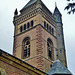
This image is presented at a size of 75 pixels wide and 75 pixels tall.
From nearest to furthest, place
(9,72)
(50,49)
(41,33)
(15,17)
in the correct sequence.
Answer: (9,72), (41,33), (50,49), (15,17)

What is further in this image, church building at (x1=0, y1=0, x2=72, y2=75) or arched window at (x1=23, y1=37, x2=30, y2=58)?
arched window at (x1=23, y1=37, x2=30, y2=58)

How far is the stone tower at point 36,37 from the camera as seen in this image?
35.5 m

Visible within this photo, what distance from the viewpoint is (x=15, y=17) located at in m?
44.3

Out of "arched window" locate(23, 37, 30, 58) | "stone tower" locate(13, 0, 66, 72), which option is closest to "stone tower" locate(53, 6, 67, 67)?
"stone tower" locate(13, 0, 66, 72)

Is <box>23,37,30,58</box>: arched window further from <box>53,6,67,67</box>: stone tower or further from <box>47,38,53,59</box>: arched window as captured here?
<box>53,6,67,67</box>: stone tower

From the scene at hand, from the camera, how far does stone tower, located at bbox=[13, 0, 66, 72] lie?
35469 millimetres

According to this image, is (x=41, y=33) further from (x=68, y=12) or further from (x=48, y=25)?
(x=68, y=12)

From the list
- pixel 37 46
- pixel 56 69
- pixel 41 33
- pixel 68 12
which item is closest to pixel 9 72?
pixel 56 69

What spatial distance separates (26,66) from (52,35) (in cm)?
2131

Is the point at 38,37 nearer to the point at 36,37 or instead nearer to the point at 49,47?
the point at 36,37

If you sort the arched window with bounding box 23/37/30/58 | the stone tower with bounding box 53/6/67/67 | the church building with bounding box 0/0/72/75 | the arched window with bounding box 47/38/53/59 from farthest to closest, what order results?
the stone tower with bounding box 53/6/67/67, the arched window with bounding box 47/38/53/59, the arched window with bounding box 23/37/30/58, the church building with bounding box 0/0/72/75

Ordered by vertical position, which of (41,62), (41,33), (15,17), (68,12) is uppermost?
(15,17)

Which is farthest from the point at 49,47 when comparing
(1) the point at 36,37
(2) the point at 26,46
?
(2) the point at 26,46

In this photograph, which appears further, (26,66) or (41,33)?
(41,33)
